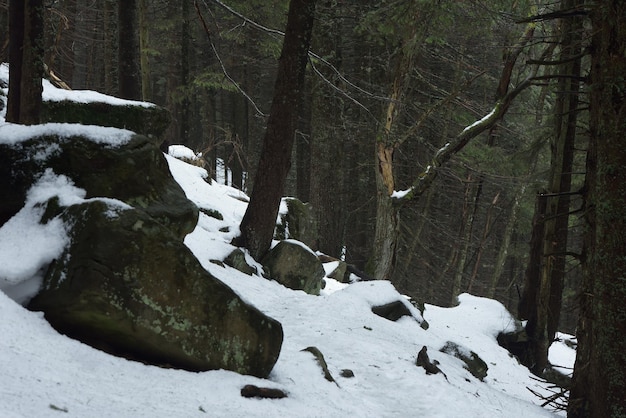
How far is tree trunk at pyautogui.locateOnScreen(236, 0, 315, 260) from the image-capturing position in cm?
802

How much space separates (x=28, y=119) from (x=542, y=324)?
28.4 ft

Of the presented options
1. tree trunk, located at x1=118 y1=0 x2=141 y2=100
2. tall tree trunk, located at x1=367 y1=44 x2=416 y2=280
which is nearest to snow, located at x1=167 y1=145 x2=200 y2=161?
tree trunk, located at x1=118 y1=0 x2=141 y2=100

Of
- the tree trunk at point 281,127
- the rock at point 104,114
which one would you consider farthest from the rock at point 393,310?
the rock at point 104,114

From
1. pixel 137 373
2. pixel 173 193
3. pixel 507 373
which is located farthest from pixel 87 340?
pixel 507 373

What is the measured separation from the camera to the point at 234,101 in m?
25.3

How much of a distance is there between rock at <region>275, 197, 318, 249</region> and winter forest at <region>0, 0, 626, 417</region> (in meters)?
0.23

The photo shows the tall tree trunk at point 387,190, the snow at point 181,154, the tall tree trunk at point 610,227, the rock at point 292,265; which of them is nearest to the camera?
the tall tree trunk at point 610,227

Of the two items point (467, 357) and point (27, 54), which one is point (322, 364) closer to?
point (467, 357)

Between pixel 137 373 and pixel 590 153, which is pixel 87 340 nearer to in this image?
pixel 137 373

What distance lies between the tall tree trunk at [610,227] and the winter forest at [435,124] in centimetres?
1

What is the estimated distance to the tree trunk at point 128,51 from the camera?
1016 cm

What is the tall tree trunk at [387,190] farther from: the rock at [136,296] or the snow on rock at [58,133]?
the rock at [136,296]

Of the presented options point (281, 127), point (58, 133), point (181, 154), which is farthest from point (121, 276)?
point (181, 154)

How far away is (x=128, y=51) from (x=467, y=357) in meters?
8.67
